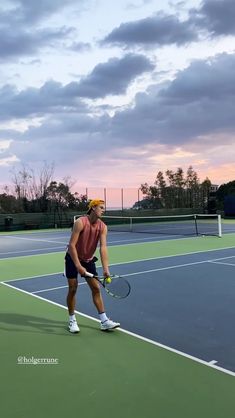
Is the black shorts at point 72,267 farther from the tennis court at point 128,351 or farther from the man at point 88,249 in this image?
the tennis court at point 128,351

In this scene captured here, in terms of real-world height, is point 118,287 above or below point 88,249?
below

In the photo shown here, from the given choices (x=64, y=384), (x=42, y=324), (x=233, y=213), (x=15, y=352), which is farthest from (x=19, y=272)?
(x=233, y=213)

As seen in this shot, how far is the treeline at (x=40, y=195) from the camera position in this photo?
3241 cm

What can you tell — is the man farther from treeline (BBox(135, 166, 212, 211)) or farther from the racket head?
treeline (BBox(135, 166, 212, 211))

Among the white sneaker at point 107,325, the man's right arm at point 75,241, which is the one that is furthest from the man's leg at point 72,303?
the man's right arm at point 75,241

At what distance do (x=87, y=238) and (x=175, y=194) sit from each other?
35777mm

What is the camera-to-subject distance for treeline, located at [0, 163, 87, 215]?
32.4 m

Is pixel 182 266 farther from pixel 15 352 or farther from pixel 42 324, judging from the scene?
pixel 15 352

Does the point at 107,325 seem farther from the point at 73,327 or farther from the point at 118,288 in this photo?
the point at 118,288

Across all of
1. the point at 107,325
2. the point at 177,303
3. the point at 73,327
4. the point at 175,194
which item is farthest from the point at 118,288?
the point at 175,194

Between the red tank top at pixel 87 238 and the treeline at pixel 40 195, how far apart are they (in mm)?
26314

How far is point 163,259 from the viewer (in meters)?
11.2

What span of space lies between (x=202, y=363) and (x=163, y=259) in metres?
7.18

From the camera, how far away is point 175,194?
40281mm
